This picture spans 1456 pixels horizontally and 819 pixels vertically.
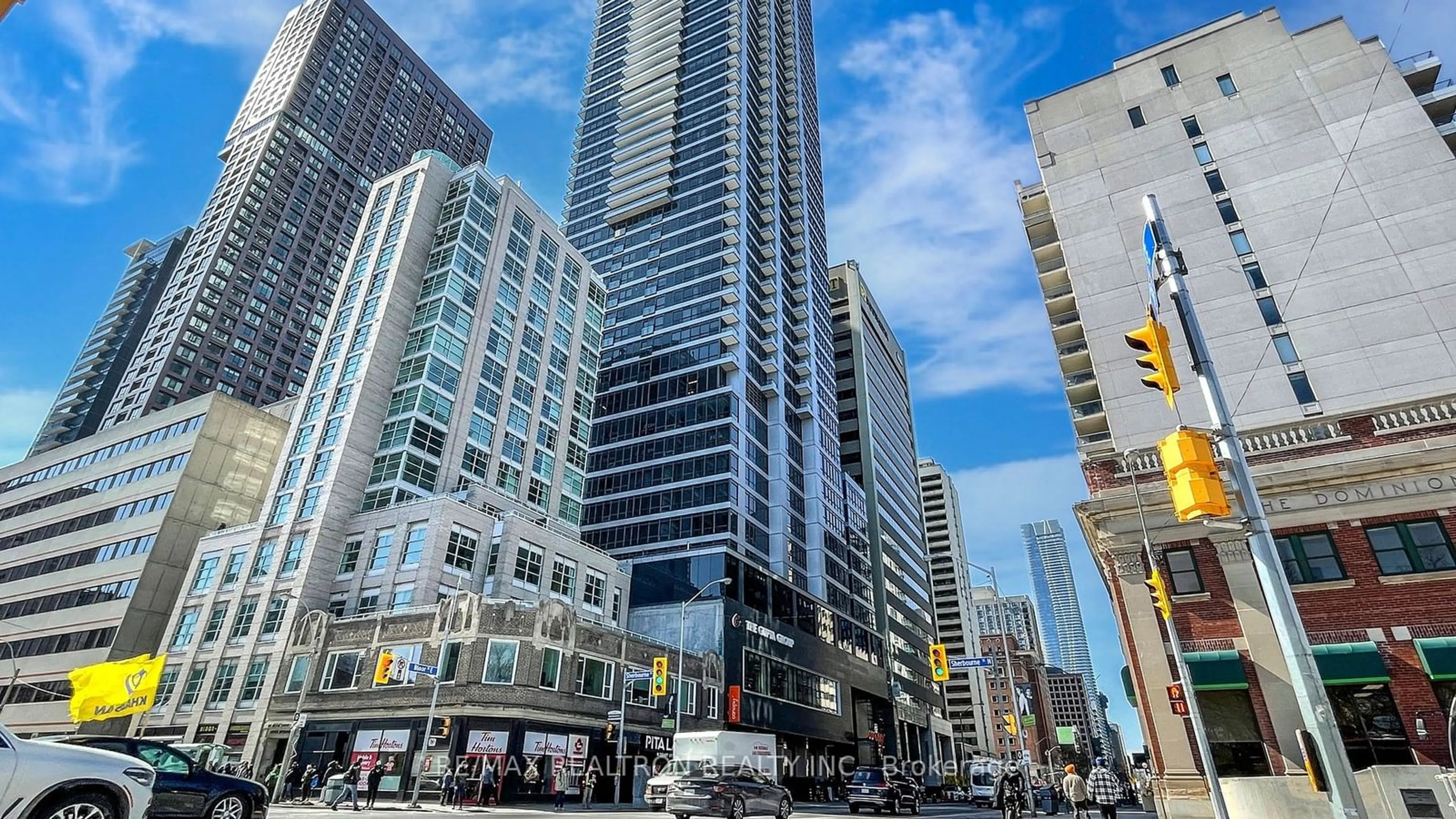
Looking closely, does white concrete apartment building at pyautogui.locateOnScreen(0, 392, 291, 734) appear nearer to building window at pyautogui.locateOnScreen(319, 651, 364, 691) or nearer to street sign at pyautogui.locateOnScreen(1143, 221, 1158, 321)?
building window at pyautogui.locateOnScreen(319, 651, 364, 691)

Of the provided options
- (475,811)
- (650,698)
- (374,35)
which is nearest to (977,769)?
(650,698)

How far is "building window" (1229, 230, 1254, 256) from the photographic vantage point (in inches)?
1390

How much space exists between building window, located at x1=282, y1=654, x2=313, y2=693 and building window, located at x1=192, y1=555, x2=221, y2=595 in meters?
13.8

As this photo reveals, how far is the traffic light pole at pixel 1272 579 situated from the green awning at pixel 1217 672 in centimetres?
1799

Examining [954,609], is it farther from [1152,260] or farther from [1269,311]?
[1152,260]

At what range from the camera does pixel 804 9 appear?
134 metres

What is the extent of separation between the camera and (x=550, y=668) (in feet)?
130

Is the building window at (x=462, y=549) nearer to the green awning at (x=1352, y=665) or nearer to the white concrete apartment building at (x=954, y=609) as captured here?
the green awning at (x=1352, y=665)

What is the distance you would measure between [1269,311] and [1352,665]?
17.7m

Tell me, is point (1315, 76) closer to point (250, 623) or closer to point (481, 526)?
point (481, 526)

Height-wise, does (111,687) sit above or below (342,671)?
below

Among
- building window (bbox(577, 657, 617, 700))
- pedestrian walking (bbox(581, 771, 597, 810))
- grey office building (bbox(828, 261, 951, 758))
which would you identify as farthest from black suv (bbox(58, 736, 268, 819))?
grey office building (bbox(828, 261, 951, 758))

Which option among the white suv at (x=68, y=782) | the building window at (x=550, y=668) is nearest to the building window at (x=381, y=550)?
the building window at (x=550, y=668)

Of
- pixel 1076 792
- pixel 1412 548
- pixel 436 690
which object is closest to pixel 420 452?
pixel 436 690
